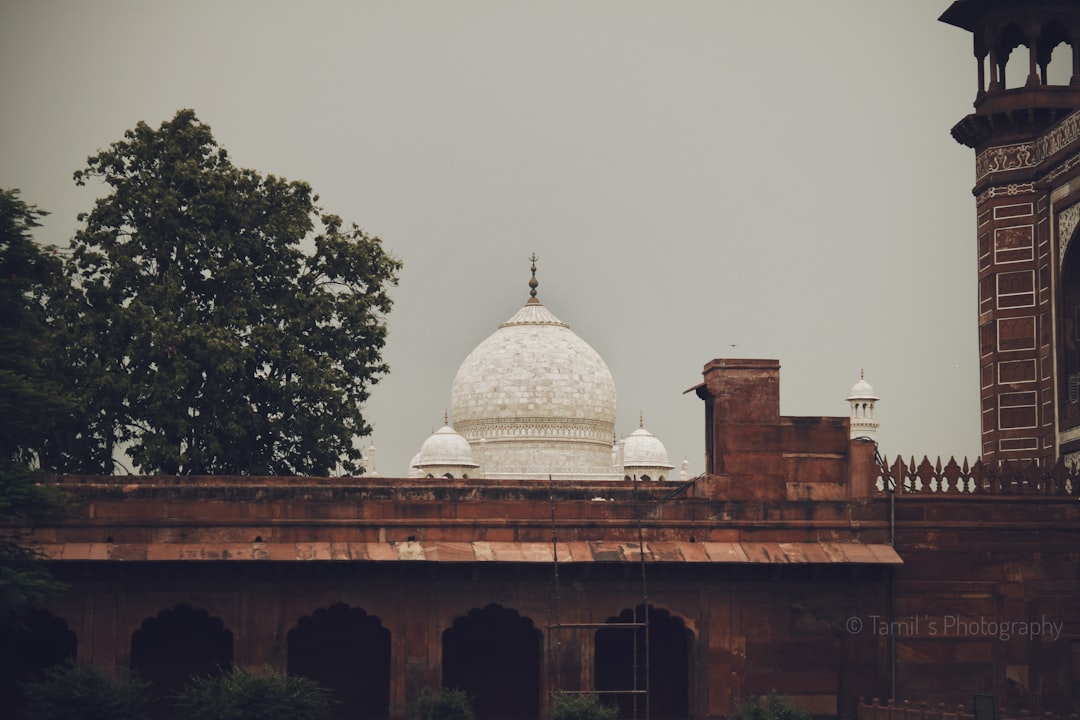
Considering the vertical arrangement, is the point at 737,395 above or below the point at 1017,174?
below

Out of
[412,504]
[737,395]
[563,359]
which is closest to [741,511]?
[737,395]

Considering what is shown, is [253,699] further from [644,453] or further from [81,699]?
[644,453]

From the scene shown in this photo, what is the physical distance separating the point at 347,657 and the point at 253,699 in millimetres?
4846

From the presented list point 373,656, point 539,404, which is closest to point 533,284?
point 539,404

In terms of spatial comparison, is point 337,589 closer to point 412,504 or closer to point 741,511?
point 412,504

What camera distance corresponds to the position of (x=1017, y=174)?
3606cm

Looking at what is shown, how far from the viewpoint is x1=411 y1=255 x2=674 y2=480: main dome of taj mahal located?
Answer: 62.0 meters

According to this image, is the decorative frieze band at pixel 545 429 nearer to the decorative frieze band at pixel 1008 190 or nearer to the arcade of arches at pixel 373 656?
the decorative frieze band at pixel 1008 190

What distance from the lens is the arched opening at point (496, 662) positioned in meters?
30.2

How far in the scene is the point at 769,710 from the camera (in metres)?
26.1

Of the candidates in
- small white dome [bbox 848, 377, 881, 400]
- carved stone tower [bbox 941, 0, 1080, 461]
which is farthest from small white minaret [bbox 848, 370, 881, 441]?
carved stone tower [bbox 941, 0, 1080, 461]

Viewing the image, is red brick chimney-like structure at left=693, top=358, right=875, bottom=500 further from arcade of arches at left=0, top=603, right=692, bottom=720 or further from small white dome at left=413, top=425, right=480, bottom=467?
small white dome at left=413, top=425, right=480, bottom=467

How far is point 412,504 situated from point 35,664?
21.6 feet

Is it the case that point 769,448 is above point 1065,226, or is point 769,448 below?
below
